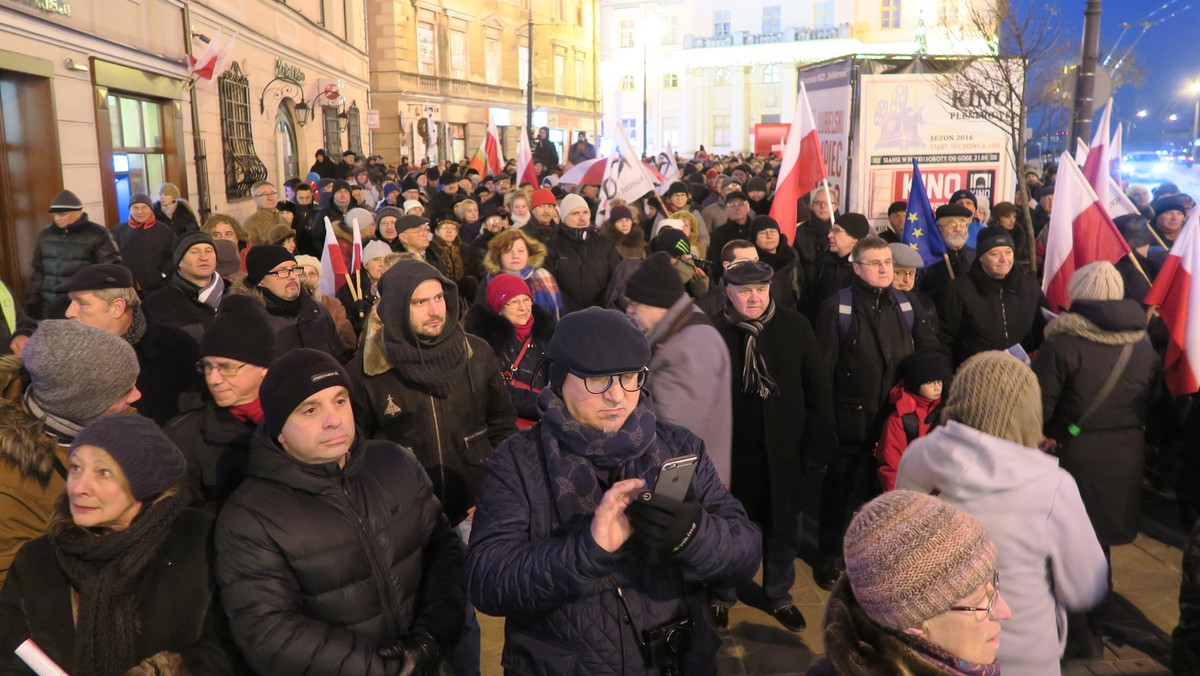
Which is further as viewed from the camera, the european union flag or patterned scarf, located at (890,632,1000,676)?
the european union flag

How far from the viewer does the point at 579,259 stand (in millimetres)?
7691

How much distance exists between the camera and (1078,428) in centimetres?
408

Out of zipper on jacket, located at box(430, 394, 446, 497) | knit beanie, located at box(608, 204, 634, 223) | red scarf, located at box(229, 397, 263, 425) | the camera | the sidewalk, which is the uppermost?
knit beanie, located at box(608, 204, 634, 223)

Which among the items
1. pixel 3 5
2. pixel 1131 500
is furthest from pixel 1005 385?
pixel 3 5

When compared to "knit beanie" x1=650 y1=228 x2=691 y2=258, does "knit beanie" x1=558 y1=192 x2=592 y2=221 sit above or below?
above

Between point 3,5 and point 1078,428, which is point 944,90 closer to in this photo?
point 1078,428

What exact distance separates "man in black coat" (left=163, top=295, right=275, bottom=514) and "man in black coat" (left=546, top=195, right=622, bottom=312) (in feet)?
13.9

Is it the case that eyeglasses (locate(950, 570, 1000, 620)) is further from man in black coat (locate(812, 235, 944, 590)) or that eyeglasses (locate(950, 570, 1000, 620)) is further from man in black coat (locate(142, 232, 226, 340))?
man in black coat (locate(142, 232, 226, 340))

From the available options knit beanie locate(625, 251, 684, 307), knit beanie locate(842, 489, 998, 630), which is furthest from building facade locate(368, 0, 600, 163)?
knit beanie locate(842, 489, 998, 630)

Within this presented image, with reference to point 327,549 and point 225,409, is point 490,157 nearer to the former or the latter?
point 225,409

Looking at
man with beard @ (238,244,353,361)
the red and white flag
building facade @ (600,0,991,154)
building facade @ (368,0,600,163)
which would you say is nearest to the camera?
man with beard @ (238,244,353,361)

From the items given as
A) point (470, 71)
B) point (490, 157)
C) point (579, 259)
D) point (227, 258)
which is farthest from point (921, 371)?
point (470, 71)

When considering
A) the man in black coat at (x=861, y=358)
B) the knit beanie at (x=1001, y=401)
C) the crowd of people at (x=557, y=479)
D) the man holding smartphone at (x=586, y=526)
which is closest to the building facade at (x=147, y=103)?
the crowd of people at (x=557, y=479)

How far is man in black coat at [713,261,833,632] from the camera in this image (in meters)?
4.38
